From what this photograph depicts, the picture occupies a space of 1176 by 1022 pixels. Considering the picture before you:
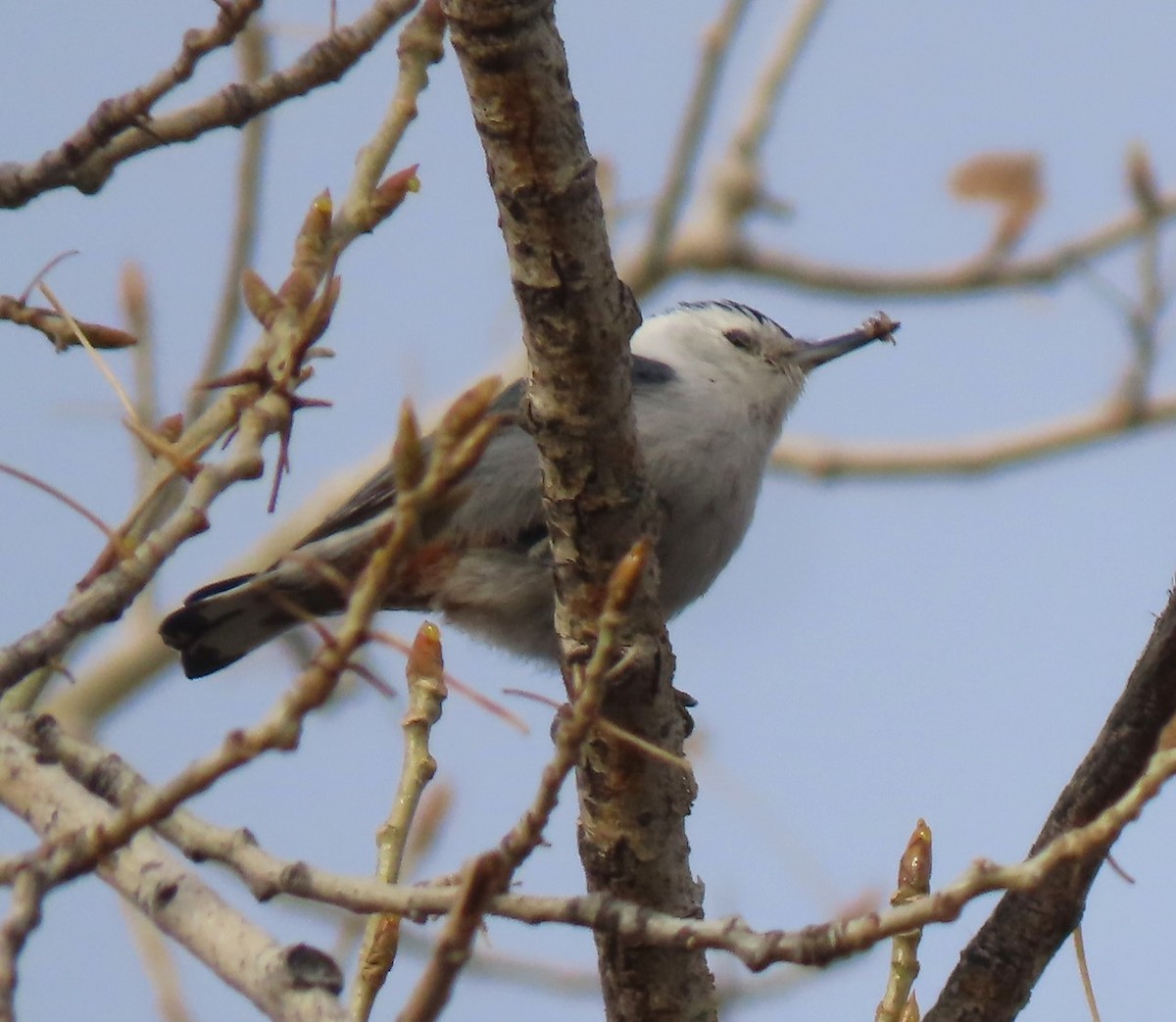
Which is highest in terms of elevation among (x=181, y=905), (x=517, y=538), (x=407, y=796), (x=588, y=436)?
(x=517, y=538)

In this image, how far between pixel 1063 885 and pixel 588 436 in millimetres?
1039

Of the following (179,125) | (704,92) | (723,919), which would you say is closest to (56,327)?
(179,125)

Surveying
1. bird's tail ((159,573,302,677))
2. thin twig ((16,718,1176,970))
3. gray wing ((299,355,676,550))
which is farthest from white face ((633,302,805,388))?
thin twig ((16,718,1176,970))

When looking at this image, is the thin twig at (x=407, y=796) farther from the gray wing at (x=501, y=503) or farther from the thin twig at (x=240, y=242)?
the thin twig at (x=240, y=242)

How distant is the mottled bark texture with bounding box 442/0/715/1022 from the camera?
2457 millimetres

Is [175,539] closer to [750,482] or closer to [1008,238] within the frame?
[750,482]

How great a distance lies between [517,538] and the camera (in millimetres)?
4246

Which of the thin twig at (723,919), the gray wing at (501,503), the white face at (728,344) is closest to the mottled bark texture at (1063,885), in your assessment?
the thin twig at (723,919)

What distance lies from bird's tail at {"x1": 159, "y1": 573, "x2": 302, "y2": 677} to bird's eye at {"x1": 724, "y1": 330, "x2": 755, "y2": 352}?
182cm

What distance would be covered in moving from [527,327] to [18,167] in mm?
846

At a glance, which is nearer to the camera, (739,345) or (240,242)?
(739,345)

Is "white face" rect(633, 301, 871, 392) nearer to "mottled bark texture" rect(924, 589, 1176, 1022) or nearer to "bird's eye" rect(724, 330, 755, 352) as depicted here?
"bird's eye" rect(724, 330, 755, 352)

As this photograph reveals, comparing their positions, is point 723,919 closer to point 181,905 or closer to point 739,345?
point 181,905

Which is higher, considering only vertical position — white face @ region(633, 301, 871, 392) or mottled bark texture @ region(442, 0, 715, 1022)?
white face @ region(633, 301, 871, 392)
